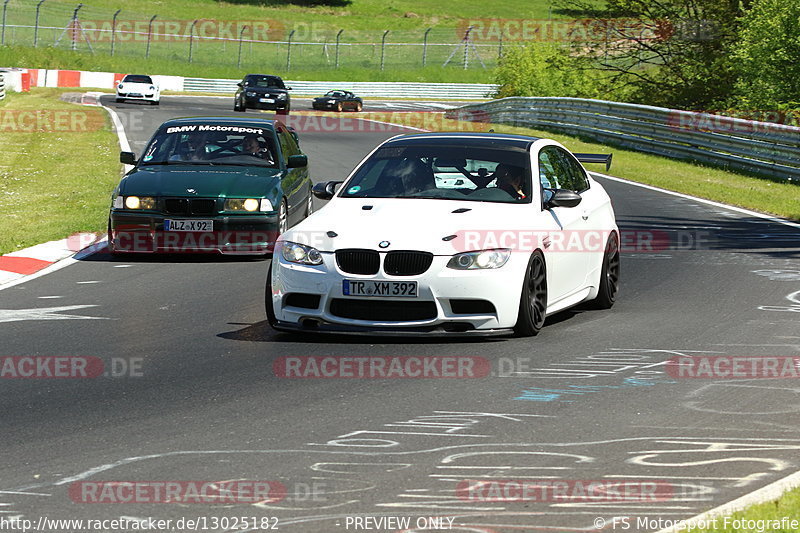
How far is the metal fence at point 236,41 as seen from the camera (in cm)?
7225

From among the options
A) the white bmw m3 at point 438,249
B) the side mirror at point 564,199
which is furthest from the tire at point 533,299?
the side mirror at point 564,199

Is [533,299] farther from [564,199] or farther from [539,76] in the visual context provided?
[539,76]

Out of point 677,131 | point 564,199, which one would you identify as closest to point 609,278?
point 564,199

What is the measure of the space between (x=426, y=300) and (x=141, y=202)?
221 inches

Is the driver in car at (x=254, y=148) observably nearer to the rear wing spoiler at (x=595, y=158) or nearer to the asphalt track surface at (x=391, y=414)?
the asphalt track surface at (x=391, y=414)

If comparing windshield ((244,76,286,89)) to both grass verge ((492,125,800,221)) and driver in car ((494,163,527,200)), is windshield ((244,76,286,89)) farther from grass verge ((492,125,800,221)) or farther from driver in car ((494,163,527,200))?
Result: driver in car ((494,163,527,200))

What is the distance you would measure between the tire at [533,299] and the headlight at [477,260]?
0.90ft

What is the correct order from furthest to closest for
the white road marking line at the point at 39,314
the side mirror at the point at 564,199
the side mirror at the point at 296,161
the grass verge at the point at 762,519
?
the side mirror at the point at 296,161
the white road marking line at the point at 39,314
the side mirror at the point at 564,199
the grass verge at the point at 762,519

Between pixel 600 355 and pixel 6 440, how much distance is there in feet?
13.2

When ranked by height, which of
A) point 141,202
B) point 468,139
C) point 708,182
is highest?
point 468,139

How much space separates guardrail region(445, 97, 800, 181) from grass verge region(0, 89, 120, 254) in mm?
12232

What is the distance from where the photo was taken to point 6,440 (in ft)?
21.0

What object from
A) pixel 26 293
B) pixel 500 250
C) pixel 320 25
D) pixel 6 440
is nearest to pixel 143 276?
pixel 26 293

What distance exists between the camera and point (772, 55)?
32.1 metres
